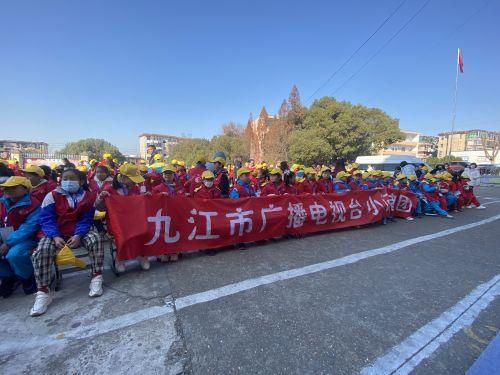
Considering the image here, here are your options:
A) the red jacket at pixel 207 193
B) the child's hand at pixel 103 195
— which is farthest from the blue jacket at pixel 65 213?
the red jacket at pixel 207 193

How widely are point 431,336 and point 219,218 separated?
10.2 feet

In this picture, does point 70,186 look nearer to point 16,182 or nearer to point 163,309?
point 16,182

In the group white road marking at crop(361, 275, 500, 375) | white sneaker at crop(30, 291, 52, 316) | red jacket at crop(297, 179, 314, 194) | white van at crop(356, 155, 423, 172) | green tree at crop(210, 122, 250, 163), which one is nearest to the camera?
white road marking at crop(361, 275, 500, 375)

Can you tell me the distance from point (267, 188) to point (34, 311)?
4118 millimetres

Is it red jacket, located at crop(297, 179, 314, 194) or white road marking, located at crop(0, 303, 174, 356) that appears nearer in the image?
white road marking, located at crop(0, 303, 174, 356)

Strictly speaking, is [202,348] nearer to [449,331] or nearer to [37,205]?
[449,331]

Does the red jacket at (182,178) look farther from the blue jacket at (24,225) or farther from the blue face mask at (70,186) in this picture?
the blue jacket at (24,225)

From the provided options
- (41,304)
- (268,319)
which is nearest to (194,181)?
(41,304)

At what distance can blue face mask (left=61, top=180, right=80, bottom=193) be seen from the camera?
3074mm

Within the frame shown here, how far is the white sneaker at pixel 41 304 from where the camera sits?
250 centimetres

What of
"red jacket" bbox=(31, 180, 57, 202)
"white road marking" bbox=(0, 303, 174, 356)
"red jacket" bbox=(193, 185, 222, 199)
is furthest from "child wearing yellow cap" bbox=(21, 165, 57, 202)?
"red jacket" bbox=(193, 185, 222, 199)

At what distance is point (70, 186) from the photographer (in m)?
3.09

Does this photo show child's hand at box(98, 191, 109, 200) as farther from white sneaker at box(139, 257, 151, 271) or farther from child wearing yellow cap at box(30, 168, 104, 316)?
white sneaker at box(139, 257, 151, 271)

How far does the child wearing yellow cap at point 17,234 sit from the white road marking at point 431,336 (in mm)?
3704
